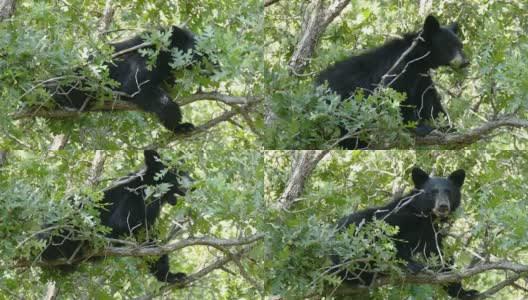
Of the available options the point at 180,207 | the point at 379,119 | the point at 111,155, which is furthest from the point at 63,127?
the point at 379,119

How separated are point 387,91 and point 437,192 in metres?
1.34

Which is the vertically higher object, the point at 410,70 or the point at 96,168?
the point at 410,70

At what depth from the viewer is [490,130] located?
806 centimetres

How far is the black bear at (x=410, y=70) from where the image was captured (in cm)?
809

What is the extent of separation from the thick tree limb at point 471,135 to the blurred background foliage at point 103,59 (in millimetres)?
1593

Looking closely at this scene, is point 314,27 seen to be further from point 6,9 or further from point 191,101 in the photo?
point 6,9

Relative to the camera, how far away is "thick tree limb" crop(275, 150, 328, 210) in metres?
8.29

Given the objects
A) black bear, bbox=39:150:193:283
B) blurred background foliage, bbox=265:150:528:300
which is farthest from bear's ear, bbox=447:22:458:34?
black bear, bbox=39:150:193:283

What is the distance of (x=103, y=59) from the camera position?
7.65 m

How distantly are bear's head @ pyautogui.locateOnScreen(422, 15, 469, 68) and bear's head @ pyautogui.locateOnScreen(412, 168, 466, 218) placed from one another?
3.38 ft

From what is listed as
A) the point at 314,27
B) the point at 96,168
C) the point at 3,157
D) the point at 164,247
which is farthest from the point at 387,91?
the point at 3,157

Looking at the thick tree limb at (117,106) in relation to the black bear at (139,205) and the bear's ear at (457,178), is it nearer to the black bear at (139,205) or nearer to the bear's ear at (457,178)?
the black bear at (139,205)

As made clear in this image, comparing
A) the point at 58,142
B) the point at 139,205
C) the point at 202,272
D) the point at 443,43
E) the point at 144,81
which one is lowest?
the point at 202,272

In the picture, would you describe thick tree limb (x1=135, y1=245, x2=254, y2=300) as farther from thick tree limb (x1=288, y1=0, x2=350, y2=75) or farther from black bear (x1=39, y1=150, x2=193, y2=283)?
thick tree limb (x1=288, y1=0, x2=350, y2=75)
